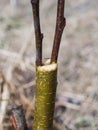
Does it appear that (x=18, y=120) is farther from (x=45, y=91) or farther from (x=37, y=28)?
(x=37, y=28)

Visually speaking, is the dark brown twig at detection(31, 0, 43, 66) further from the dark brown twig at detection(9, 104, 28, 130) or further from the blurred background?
the blurred background

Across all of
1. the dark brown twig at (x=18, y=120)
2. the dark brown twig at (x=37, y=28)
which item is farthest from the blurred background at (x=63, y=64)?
the dark brown twig at (x=37, y=28)

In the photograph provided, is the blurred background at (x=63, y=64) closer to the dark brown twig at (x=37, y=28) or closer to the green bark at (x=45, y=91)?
the green bark at (x=45, y=91)

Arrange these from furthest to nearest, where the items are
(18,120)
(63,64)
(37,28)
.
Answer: (63,64)
(18,120)
(37,28)

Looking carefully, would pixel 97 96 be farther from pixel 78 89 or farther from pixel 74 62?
pixel 74 62

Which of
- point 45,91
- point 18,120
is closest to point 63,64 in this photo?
point 18,120

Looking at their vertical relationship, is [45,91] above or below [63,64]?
above
